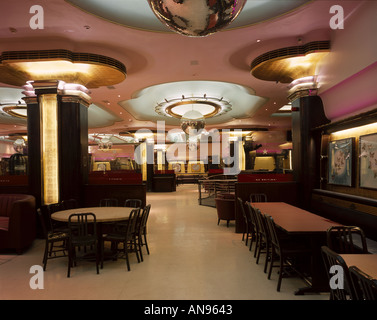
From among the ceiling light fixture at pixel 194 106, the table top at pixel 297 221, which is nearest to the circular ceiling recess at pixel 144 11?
the table top at pixel 297 221

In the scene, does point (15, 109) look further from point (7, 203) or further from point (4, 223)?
point (4, 223)

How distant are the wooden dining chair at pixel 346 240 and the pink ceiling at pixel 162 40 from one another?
3.00m

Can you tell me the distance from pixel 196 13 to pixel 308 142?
535 cm

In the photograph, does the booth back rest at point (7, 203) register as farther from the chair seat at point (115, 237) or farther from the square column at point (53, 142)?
the chair seat at point (115, 237)

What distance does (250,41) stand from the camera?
479 centimetres

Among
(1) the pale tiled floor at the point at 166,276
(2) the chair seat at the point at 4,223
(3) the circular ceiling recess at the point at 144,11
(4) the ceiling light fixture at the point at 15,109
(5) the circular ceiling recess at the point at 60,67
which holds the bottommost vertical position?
(1) the pale tiled floor at the point at 166,276

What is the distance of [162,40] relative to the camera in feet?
15.2

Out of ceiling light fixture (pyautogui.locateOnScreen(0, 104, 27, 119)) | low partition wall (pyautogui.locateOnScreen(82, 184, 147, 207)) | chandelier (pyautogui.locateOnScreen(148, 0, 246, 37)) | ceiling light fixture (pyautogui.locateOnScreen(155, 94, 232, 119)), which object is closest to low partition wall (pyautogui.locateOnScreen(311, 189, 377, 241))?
chandelier (pyautogui.locateOnScreen(148, 0, 246, 37))

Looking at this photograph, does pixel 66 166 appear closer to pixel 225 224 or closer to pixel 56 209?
pixel 56 209

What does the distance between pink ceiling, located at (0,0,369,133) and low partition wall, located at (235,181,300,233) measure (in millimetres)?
2673

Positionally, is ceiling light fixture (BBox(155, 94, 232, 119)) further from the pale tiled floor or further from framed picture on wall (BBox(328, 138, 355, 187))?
the pale tiled floor

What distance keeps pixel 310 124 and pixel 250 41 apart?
98.6 inches

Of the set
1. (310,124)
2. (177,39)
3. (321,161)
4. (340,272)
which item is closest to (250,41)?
(177,39)

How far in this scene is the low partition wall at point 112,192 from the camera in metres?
6.76
